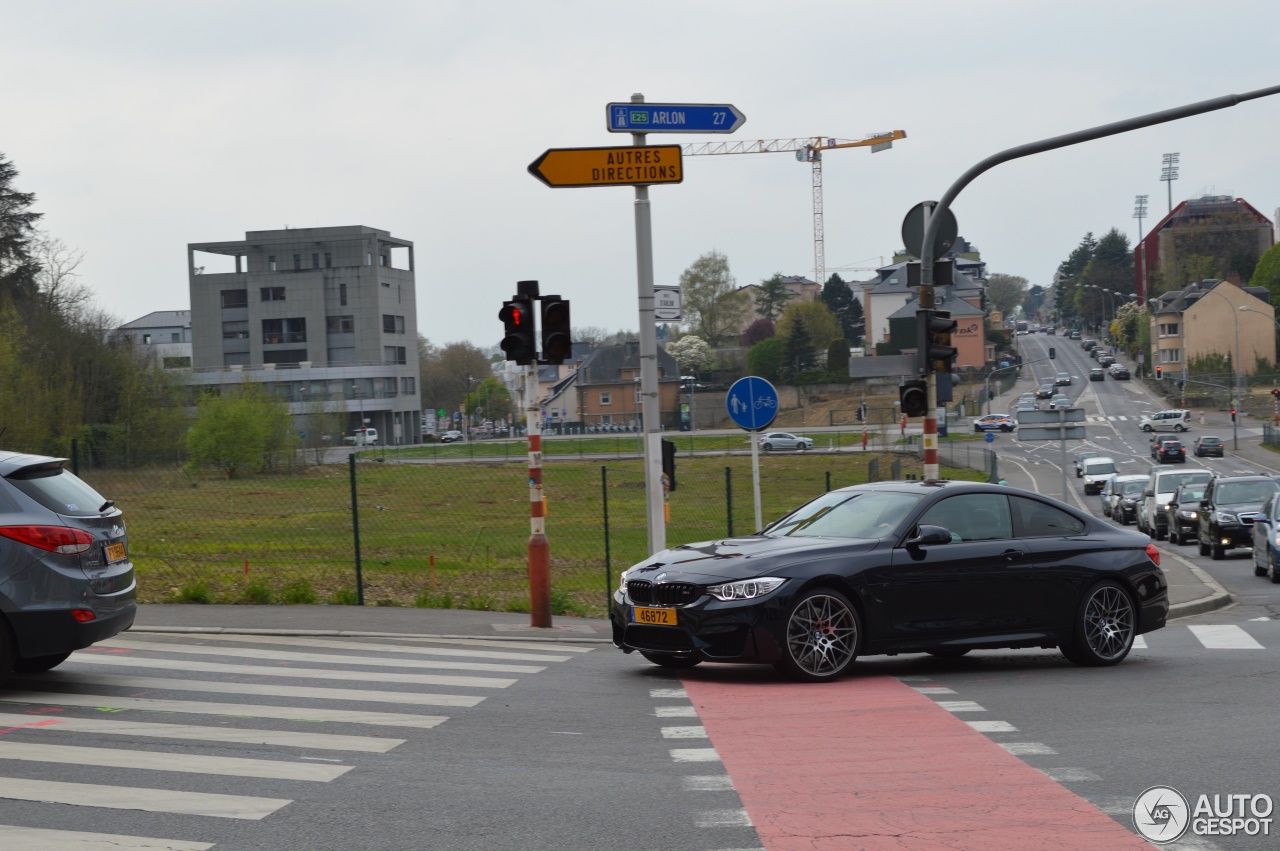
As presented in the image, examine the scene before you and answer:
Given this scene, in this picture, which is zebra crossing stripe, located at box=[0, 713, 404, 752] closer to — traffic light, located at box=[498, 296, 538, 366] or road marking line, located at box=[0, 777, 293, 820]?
road marking line, located at box=[0, 777, 293, 820]

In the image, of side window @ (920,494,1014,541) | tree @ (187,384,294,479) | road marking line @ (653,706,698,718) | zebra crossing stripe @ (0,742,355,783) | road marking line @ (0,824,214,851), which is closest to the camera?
road marking line @ (0,824,214,851)

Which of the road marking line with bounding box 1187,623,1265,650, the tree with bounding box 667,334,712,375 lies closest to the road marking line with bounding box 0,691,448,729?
the road marking line with bounding box 1187,623,1265,650

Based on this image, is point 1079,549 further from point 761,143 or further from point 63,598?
point 761,143

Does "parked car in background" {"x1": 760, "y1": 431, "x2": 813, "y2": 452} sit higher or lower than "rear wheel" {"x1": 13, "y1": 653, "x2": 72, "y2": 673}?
lower

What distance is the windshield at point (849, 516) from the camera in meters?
11.1

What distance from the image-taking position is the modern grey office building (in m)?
122

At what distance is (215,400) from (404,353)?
6858 cm

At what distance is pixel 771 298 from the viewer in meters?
185

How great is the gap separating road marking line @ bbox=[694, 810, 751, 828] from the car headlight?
392 cm

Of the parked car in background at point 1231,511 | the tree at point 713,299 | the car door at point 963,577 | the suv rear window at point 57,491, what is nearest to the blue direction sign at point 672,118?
the car door at point 963,577

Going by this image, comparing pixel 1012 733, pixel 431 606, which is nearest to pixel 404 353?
pixel 431 606

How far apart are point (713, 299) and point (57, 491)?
533 feet

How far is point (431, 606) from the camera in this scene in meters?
16.8

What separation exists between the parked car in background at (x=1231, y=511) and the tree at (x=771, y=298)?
505 ft
